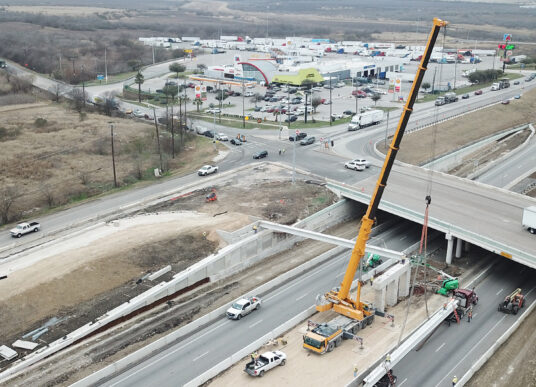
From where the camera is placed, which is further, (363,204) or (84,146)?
(84,146)

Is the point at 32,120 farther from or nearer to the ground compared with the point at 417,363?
farther from the ground

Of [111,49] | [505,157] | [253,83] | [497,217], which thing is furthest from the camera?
[111,49]

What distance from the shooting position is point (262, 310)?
42031 millimetres

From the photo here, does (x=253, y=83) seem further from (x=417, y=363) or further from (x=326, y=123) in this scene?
(x=417, y=363)

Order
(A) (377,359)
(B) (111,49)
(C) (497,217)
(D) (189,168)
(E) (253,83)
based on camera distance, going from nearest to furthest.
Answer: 1. (A) (377,359)
2. (C) (497,217)
3. (D) (189,168)
4. (E) (253,83)
5. (B) (111,49)

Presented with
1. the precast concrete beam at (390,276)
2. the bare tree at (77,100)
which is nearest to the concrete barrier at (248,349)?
the precast concrete beam at (390,276)

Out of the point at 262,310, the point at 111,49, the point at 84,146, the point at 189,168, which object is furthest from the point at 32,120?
the point at 111,49

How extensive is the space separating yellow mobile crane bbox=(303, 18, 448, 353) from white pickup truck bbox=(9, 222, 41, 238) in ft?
92.5

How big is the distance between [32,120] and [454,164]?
61.3 m

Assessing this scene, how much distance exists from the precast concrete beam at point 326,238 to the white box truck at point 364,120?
4097cm

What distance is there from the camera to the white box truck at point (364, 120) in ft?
292

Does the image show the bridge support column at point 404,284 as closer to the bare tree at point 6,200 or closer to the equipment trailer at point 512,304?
the equipment trailer at point 512,304

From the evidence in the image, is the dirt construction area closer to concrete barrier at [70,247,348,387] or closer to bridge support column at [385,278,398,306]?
concrete barrier at [70,247,348,387]

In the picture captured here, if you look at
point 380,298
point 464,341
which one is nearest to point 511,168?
point 380,298
